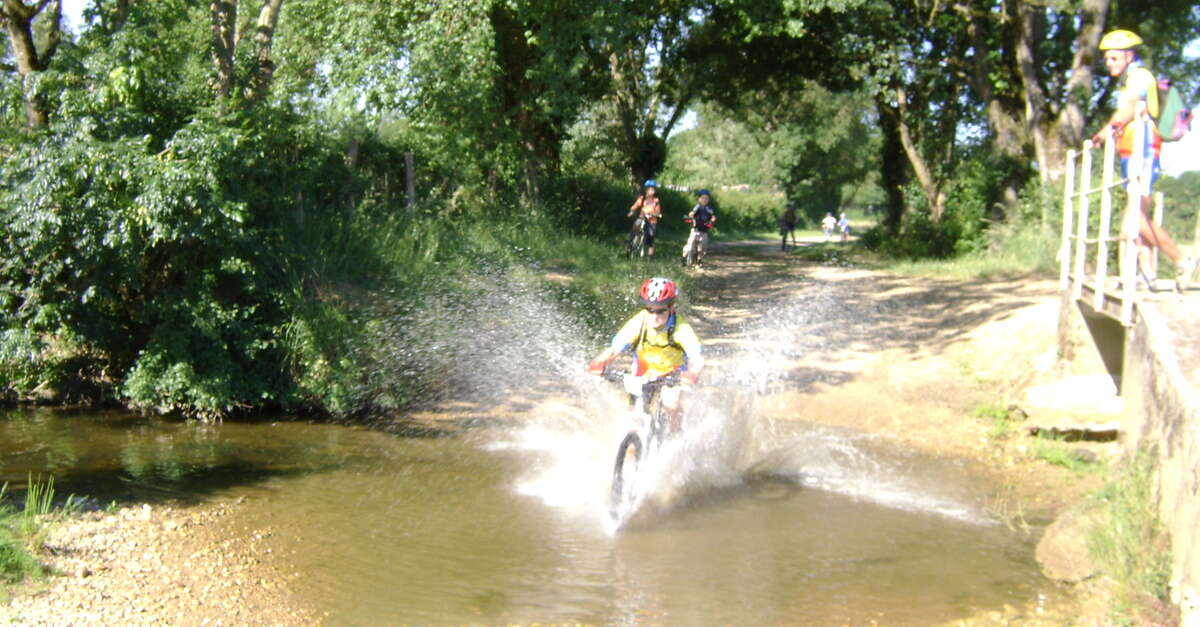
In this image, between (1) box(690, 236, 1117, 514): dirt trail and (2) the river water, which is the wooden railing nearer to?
(1) box(690, 236, 1117, 514): dirt trail

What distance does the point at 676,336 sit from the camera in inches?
335

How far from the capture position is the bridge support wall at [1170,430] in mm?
5418

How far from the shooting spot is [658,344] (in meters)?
8.52

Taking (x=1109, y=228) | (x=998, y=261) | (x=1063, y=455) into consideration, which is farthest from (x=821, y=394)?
(x=998, y=261)

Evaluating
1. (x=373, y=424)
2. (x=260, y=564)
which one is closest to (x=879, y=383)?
(x=373, y=424)

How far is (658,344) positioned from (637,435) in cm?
84

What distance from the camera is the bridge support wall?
5.42 metres

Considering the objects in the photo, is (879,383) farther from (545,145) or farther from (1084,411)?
(545,145)

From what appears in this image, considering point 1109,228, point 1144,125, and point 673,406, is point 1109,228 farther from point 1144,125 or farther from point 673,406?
point 673,406

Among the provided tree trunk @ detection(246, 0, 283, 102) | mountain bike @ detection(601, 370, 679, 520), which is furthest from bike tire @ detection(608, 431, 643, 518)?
tree trunk @ detection(246, 0, 283, 102)

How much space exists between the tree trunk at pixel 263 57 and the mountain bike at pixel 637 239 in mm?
8567

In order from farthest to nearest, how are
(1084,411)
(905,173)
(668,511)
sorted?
(905,173), (1084,411), (668,511)

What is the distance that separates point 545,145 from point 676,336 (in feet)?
47.5

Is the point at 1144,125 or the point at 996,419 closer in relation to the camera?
the point at 1144,125
